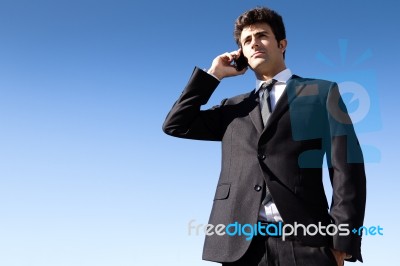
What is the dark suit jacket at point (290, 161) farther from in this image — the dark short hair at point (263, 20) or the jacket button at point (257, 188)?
the dark short hair at point (263, 20)

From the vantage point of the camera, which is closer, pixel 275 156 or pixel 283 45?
pixel 275 156

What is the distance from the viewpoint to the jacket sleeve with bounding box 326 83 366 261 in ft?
9.69

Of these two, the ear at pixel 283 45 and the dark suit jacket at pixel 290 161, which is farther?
the ear at pixel 283 45

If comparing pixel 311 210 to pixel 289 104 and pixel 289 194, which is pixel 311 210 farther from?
pixel 289 104

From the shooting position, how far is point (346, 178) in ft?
10.1

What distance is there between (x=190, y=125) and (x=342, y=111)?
3.88 feet

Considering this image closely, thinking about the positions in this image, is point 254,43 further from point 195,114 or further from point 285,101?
point 195,114

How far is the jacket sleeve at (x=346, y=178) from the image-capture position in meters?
2.95

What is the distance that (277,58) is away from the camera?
3766mm

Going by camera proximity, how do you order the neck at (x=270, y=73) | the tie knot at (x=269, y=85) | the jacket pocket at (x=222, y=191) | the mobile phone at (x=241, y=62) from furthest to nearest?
the mobile phone at (x=241, y=62), the neck at (x=270, y=73), the tie knot at (x=269, y=85), the jacket pocket at (x=222, y=191)

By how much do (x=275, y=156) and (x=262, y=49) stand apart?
0.98 meters

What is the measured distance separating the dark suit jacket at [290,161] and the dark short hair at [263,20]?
0.55 m

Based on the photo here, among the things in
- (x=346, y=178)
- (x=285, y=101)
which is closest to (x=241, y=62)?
(x=285, y=101)

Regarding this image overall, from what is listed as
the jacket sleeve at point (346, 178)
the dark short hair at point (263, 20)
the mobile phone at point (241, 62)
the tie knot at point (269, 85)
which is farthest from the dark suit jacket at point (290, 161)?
the dark short hair at point (263, 20)
